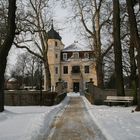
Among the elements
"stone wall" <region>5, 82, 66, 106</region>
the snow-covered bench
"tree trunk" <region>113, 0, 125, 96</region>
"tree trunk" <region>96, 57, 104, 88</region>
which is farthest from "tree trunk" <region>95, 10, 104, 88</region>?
the snow-covered bench

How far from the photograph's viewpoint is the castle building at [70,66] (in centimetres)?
8675

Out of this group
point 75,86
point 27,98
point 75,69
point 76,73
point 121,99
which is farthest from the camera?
point 75,69

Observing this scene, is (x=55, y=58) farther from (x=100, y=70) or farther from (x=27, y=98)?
(x=27, y=98)

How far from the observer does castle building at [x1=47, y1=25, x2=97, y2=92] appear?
285 ft

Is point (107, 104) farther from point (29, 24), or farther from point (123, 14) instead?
point (29, 24)

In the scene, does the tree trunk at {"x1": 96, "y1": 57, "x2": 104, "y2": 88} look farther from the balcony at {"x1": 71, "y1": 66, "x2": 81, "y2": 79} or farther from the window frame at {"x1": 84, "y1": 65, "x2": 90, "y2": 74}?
the window frame at {"x1": 84, "y1": 65, "x2": 90, "y2": 74}

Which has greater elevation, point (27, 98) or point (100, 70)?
point (100, 70)

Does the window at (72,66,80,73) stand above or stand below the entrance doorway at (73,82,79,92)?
above

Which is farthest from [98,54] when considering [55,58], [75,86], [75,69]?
[55,58]

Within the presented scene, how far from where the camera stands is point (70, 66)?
88.8 m

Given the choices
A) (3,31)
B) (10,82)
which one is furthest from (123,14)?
(10,82)

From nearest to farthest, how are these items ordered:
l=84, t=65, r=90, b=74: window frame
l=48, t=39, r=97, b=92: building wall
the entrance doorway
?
the entrance doorway, l=48, t=39, r=97, b=92: building wall, l=84, t=65, r=90, b=74: window frame

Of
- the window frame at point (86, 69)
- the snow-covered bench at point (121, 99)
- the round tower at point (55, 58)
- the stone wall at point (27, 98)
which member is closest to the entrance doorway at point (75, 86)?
the window frame at point (86, 69)

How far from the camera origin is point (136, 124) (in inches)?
→ 588
